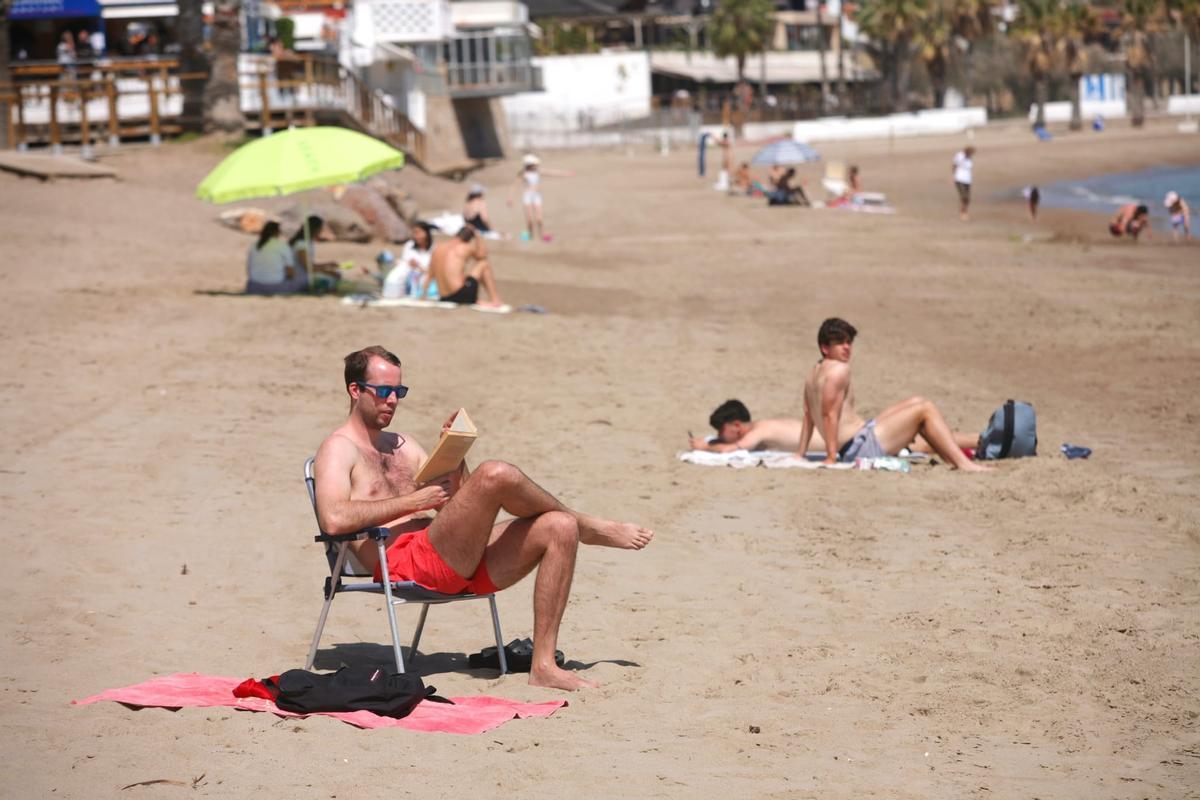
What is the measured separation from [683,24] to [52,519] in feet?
244

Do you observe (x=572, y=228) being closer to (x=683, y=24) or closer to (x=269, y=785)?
(x=269, y=785)

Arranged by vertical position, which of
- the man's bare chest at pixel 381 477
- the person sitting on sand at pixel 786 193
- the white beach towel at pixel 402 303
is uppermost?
the person sitting on sand at pixel 786 193

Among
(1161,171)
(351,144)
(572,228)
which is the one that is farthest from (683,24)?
(351,144)

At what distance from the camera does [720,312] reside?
1631 centimetres

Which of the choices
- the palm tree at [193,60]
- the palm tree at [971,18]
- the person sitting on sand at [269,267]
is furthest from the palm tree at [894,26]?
the person sitting on sand at [269,267]

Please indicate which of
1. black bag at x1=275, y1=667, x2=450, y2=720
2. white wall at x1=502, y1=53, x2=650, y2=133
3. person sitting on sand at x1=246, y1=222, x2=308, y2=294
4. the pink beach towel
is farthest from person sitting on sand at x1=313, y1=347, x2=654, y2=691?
white wall at x1=502, y1=53, x2=650, y2=133

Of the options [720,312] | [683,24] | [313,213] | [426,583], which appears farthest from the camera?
[683,24]

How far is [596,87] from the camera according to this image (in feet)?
217

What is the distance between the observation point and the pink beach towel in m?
4.85

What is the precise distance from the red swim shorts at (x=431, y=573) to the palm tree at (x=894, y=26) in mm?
67663

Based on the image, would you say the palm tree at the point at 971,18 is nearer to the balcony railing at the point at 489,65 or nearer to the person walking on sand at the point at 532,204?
the balcony railing at the point at 489,65

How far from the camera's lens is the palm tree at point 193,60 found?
27.4 m

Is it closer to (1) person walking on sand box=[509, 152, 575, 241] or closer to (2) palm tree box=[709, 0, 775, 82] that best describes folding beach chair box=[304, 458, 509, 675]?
(1) person walking on sand box=[509, 152, 575, 241]

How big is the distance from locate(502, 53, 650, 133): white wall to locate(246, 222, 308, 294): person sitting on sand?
49.1 m
